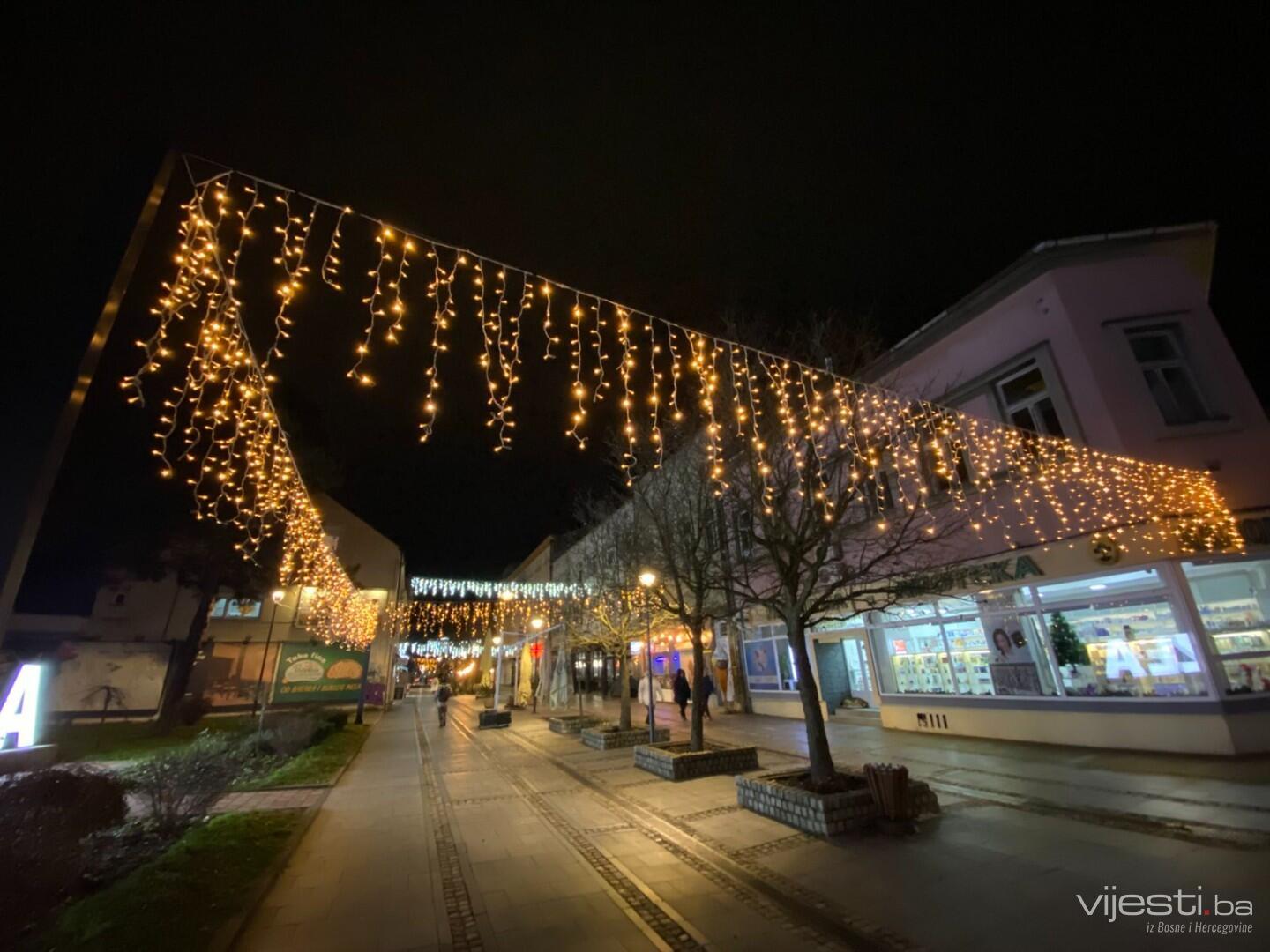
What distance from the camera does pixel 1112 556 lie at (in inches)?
358

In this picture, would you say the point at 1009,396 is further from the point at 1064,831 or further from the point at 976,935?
the point at 976,935

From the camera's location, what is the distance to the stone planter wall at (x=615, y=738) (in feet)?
42.6

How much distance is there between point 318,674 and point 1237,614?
97.5 ft

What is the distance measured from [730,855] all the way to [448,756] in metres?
9.91

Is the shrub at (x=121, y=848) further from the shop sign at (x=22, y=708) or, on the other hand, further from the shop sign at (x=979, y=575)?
the shop sign at (x=979, y=575)

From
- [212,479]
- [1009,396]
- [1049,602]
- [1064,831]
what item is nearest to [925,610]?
[1049,602]

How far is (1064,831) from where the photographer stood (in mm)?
5496

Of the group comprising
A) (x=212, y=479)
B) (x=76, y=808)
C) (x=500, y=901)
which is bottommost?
(x=500, y=901)

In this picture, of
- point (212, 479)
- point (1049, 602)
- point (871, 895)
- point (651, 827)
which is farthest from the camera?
point (212, 479)

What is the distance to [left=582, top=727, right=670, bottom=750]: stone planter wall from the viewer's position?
42.6ft

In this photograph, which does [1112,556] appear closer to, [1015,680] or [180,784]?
[1015,680]

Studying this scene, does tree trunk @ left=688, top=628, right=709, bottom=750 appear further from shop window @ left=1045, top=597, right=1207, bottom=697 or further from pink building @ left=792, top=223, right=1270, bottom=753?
shop window @ left=1045, top=597, right=1207, bottom=697

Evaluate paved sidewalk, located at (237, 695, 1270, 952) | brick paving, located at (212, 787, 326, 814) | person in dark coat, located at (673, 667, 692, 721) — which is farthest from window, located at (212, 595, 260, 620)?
paved sidewalk, located at (237, 695, 1270, 952)

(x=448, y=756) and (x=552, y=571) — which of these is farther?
(x=552, y=571)
